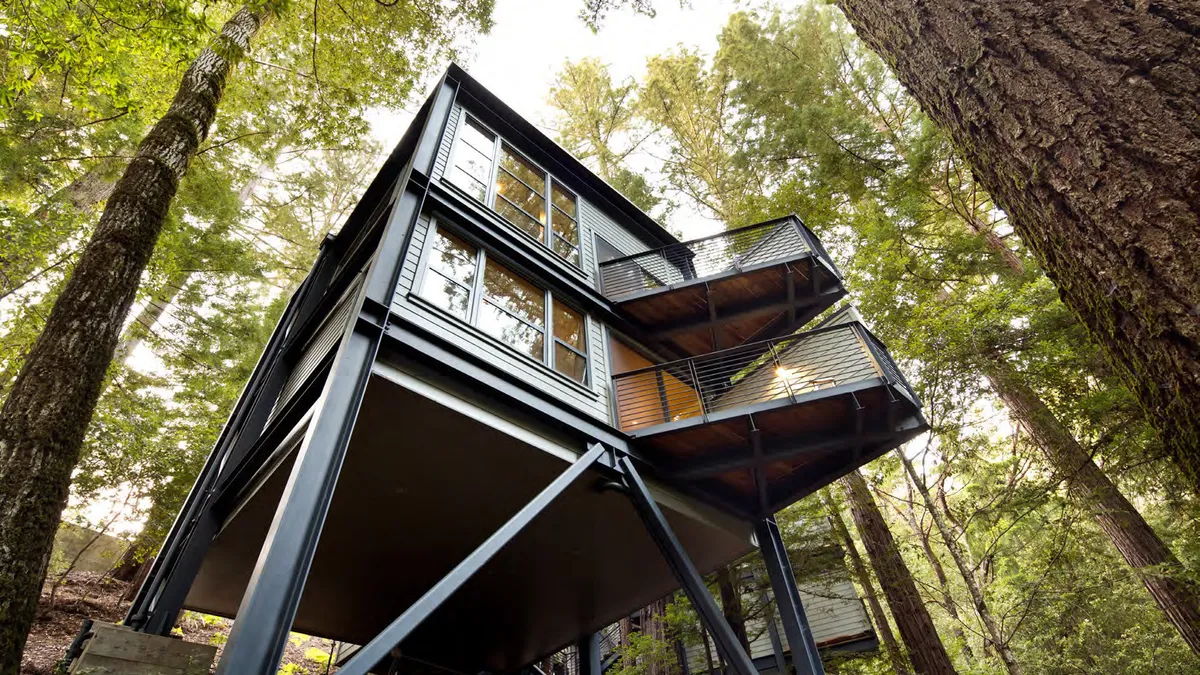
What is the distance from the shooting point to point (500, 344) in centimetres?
653

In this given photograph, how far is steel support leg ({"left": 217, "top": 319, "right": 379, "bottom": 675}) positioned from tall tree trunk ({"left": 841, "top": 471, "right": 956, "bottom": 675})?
8.47 metres

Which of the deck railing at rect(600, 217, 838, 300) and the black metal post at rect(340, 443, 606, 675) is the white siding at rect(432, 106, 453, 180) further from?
the black metal post at rect(340, 443, 606, 675)

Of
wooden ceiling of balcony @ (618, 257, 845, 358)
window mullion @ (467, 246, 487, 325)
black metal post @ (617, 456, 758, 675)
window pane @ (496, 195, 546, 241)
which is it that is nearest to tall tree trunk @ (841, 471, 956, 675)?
wooden ceiling of balcony @ (618, 257, 845, 358)

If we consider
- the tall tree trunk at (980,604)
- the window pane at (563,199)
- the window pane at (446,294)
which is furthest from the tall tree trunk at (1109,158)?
the window pane at (563,199)

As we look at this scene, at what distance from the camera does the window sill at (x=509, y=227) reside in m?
7.57

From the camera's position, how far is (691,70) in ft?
53.7

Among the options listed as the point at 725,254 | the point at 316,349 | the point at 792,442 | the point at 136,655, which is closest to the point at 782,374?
the point at 792,442

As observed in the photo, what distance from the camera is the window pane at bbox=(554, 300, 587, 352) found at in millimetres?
7945

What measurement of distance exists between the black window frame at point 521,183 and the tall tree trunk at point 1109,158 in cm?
670

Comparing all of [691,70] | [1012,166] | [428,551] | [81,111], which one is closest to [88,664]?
[428,551]

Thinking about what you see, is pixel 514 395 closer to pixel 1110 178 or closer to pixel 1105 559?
pixel 1110 178

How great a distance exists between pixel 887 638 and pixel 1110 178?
35.7ft

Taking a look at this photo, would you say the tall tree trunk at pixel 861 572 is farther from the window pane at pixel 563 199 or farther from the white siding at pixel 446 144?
the white siding at pixel 446 144

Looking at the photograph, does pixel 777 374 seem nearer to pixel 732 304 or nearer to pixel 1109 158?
pixel 732 304
